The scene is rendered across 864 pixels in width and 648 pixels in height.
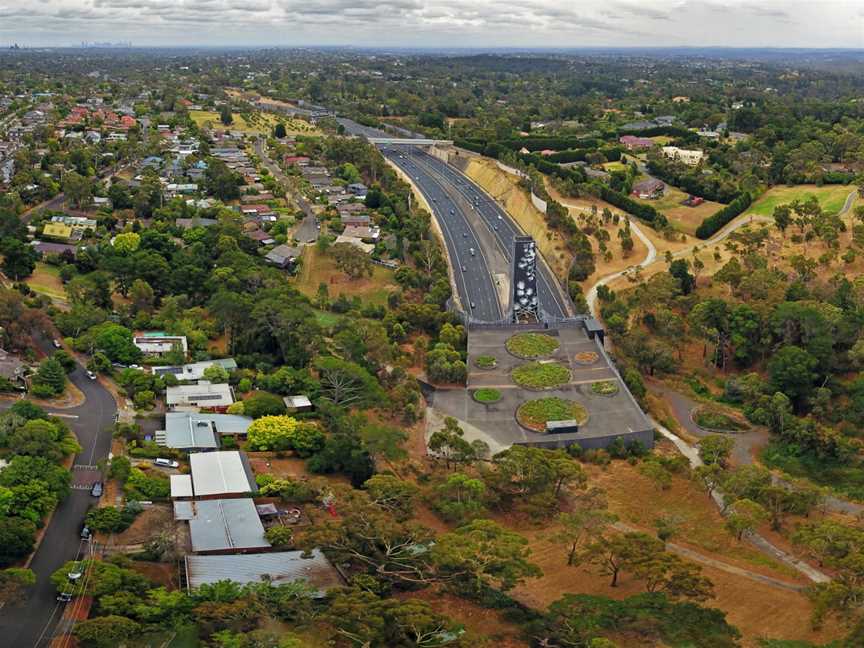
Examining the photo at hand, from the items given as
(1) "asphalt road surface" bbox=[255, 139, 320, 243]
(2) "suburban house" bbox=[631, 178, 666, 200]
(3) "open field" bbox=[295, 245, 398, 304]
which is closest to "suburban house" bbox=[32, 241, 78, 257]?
(3) "open field" bbox=[295, 245, 398, 304]

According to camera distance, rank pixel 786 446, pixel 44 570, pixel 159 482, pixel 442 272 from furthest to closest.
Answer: pixel 442 272 < pixel 786 446 < pixel 159 482 < pixel 44 570

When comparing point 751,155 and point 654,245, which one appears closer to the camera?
point 654,245

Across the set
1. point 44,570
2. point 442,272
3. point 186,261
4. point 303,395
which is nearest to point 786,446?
point 303,395

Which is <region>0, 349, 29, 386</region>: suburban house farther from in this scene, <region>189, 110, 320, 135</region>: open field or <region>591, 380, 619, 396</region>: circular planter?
<region>189, 110, 320, 135</region>: open field

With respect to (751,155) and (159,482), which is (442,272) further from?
(751,155)

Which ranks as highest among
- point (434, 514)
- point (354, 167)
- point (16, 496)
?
point (354, 167)

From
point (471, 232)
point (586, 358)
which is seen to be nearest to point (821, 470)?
point (586, 358)

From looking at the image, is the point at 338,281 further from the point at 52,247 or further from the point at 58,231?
the point at 58,231
